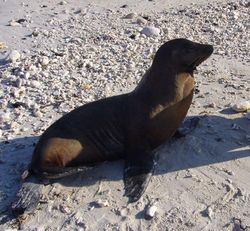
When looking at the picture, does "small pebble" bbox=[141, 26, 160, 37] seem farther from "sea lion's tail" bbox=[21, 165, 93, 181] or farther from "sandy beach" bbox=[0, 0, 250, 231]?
"sea lion's tail" bbox=[21, 165, 93, 181]

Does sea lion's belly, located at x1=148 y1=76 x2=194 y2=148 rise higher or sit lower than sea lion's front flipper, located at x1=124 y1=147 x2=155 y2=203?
higher

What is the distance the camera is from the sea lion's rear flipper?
190 inches

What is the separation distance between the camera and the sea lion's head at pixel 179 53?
457 cm

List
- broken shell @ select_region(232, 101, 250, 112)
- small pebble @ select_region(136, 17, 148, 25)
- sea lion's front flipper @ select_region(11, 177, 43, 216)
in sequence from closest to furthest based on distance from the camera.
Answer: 1. sea lion's front flipper @ select_region(11, 177, 43, 216)
2. broken shell @ select_region(232, 101, 250, 112)
3. small pebble @ select_region(136, 17, 148, 25)

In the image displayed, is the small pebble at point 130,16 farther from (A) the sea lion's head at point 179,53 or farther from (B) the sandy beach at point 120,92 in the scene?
(A) the sea lion's head at point 179,53


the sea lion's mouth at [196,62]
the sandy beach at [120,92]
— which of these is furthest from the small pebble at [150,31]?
the sea lion's mouth at [196,62]

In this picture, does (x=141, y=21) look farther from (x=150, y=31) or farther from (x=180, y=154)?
(x=180, y=154)

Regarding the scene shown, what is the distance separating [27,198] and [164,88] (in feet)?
4.29

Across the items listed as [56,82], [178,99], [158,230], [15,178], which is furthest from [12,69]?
[158,230]

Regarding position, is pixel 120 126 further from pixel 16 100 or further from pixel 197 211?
pixel 16 100

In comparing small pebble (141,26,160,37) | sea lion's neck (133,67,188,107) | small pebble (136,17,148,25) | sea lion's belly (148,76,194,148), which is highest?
sea lion's neck (133,67,188,107)

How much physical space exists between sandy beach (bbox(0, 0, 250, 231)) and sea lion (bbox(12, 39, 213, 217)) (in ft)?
0.41

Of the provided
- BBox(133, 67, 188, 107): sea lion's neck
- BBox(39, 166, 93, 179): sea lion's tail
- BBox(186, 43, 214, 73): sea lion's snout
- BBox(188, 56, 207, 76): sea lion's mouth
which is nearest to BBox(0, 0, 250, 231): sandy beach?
BBox(39, 166, 93, 179): sea lion's tail

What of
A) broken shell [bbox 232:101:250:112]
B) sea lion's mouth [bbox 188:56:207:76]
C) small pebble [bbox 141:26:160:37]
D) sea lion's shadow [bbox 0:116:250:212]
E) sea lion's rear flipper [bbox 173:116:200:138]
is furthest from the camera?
small pebble [bbox 141:26:160:37]
